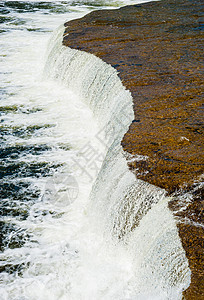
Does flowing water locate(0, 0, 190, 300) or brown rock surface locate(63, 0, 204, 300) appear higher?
brown rock surface locate(63, 0, 204, 300)

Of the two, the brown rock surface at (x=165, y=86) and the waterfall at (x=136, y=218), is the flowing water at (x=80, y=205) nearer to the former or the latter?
the waterfall at (x=136, y=218)

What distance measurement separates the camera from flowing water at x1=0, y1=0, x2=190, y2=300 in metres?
3.08

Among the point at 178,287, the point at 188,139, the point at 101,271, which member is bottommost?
the point at 101,271

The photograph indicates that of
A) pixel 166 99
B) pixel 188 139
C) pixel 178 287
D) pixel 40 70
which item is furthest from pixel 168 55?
pixel 178 287

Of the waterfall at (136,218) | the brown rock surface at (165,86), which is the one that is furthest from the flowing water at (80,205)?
the brown rock surface at (165,86)

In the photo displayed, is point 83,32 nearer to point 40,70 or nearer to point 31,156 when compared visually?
point 40,70

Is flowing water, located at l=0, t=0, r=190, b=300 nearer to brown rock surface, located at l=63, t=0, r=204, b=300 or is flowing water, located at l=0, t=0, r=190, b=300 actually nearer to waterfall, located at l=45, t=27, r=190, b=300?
waterfall, located at l=45, t=27, r=190, b=300

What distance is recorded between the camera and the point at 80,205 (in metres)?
4.20

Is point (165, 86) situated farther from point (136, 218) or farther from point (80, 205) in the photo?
point (136, 218)

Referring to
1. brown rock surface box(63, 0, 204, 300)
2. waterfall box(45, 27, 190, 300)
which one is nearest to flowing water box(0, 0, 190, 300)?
waterfall box(45, 27, 190, 300)

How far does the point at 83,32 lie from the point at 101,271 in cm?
584

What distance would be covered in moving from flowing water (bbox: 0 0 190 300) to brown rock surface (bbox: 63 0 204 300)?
12cm

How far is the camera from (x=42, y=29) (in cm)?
1149

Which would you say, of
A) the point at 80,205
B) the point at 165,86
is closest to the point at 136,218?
the point at 80,205
